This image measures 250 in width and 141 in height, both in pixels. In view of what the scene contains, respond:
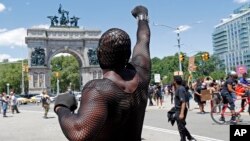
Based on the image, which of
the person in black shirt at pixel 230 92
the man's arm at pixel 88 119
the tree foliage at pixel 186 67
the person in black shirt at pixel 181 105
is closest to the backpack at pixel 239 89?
the person in black shirt at pixel 230 92

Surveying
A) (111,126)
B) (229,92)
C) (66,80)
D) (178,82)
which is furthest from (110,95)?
(66,80)

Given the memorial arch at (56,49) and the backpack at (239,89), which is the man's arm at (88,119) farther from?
the memorial arch at (56,49)

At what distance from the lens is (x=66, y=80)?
371ft

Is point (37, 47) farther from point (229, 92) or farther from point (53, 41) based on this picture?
point (229, 92)

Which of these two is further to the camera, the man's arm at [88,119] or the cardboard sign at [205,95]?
the cardboard sign at [205,95]

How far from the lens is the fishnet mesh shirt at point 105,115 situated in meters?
2.12

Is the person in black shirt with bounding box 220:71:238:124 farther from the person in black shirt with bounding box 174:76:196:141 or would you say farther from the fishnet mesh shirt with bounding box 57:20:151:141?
the fishnet mesh shirt with bounding box 57:20:151:141

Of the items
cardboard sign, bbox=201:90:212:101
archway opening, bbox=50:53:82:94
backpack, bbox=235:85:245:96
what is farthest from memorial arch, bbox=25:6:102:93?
backpack, bbox=235:85:245:96

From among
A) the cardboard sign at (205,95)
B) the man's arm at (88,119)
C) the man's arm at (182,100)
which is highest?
the man's arm at (88,119)

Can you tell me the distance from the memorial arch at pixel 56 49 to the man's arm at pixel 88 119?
71.4 metres

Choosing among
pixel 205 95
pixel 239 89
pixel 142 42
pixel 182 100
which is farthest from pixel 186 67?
pixel 142 42

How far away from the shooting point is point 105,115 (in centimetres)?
213

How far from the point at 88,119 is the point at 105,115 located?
9cm

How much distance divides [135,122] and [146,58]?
1.78 ft
